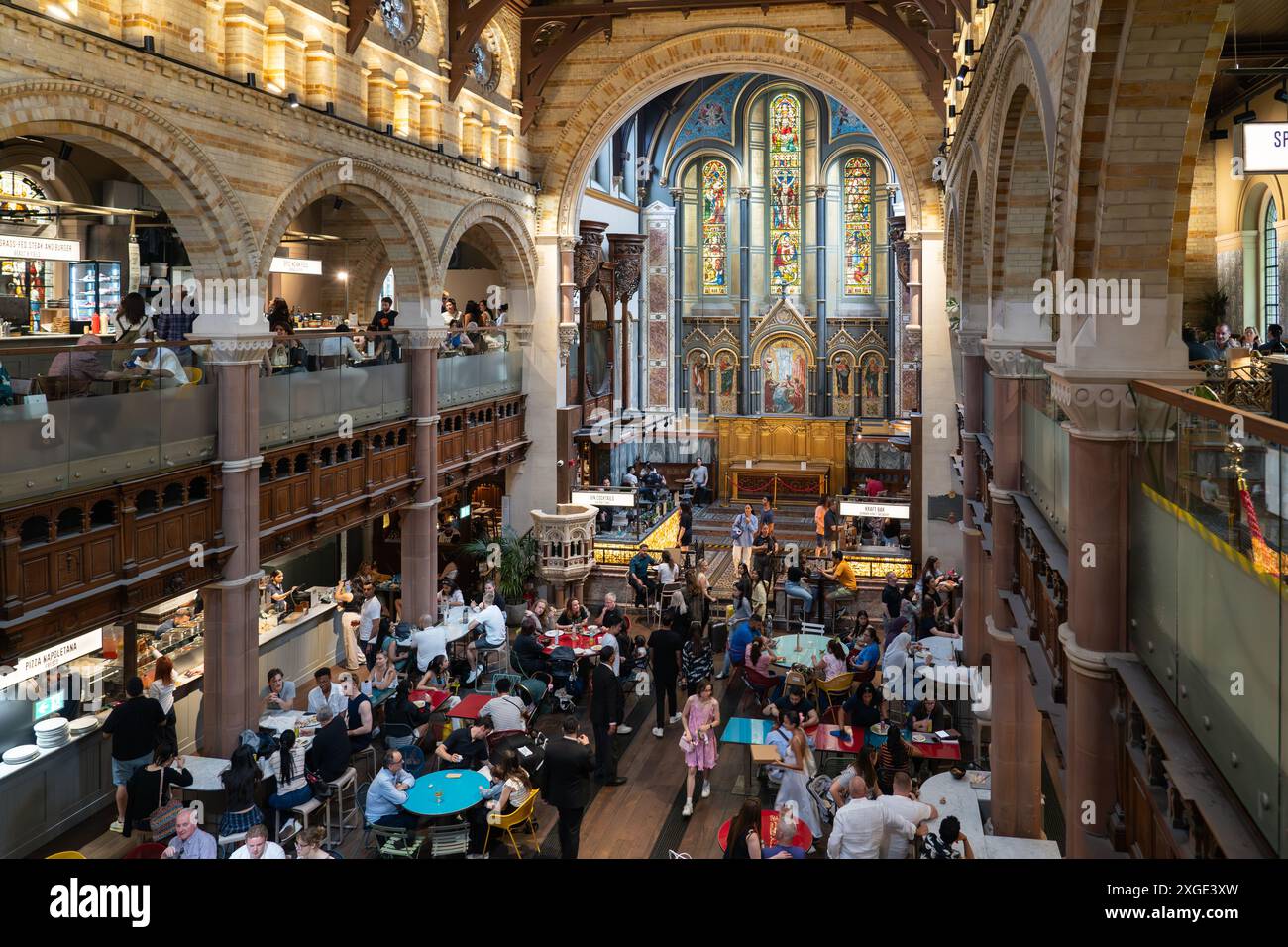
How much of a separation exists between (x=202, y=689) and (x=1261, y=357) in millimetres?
11396

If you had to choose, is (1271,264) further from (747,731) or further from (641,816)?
(641,816)

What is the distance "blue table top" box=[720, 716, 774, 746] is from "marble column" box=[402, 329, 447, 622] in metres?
7.55

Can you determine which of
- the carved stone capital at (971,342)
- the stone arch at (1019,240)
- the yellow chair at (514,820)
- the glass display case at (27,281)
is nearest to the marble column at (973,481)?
the carved stone capital at (971,342)

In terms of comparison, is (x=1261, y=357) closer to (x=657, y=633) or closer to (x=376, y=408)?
(x=657, y=633)

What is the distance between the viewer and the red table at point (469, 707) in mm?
11609

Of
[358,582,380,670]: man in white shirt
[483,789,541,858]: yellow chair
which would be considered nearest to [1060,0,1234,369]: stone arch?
[483,789,541,858]: yellow chair

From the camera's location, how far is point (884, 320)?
103 ft

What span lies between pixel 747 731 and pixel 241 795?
4752 mm

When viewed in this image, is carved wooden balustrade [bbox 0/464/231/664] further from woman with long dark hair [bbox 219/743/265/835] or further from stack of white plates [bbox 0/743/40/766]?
woman with long dark hair [bbox 219/743/265/835]

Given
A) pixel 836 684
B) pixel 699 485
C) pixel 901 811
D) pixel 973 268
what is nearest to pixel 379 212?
pixel 973 268

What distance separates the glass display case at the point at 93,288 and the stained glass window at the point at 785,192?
21470 millimetres

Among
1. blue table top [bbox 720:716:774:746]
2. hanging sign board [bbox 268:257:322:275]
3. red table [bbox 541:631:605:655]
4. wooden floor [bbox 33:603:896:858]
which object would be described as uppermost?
hanging sign board [bbox 268:257:322:275]

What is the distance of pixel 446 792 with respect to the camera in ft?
30.6

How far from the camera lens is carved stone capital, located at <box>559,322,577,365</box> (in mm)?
21156
